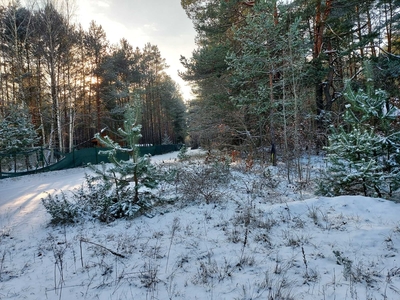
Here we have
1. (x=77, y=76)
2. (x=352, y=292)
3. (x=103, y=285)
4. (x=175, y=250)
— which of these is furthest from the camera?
(x=77, y=76)

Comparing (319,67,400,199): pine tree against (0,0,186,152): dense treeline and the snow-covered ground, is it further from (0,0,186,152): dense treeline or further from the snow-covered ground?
(0,0,186,152): dense treeline

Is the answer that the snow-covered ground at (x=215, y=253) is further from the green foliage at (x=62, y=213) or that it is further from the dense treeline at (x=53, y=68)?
the dense treeline at (x=53, y=68)

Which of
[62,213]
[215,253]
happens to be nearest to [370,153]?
[215,253]

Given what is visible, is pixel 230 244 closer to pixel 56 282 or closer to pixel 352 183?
pixel 56 282

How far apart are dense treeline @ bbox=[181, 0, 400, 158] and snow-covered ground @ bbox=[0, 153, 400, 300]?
16.8ft

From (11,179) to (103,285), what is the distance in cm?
1020

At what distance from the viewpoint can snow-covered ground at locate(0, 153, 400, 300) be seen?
228cm

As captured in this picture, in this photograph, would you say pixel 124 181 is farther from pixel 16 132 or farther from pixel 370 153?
pixel 16 132

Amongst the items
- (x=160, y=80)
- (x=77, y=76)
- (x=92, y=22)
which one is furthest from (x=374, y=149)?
(x=160, y=80)

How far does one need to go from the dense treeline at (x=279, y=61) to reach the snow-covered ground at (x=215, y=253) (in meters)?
5.13

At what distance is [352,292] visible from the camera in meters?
2.08

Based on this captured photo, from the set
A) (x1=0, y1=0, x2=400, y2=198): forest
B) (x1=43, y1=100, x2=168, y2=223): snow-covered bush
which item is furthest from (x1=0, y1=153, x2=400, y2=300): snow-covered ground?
(x1=0, y1=0, x2=400, y2=198): forest

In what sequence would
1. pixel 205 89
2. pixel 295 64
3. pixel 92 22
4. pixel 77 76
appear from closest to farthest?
pixel 295 64 → pixel 205 89 → pixel 77 76 → pixel 92 22

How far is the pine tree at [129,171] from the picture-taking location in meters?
4.21
